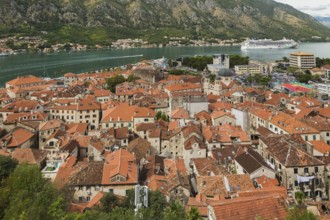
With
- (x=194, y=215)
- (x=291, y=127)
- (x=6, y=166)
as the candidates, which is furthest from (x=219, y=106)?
(x=194, y=215)

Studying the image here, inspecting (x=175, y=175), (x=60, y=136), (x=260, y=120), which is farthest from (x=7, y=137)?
(x=260, y=120)

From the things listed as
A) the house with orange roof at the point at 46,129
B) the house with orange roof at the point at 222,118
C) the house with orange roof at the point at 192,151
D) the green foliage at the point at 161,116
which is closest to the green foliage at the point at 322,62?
the house with orange roof at the point at 222,118

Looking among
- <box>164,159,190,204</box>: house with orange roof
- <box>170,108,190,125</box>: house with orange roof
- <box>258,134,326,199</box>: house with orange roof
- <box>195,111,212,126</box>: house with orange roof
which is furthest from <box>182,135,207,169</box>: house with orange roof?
<box>195,111,212,126</box>: house with orange roof

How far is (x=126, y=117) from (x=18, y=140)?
17.1 meters

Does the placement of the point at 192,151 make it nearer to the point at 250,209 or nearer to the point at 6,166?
the point at 250,209

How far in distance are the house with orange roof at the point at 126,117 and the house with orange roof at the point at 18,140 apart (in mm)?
11549

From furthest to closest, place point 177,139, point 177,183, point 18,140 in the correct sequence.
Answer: point 18,140 < point 177,139 < point 177,183

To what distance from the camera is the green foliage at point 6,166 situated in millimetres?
32872

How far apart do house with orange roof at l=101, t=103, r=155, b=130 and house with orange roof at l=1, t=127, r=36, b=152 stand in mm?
11549

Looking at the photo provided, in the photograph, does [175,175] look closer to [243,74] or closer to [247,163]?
[247,163]

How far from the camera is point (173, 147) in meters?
47.1

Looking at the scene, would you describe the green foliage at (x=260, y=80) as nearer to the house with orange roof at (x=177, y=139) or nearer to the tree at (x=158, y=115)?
the tree at (x=158, y=115)

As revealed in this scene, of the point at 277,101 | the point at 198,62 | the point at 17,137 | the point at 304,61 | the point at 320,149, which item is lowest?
the point at 17,137

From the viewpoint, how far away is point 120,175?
33469 millimetres
